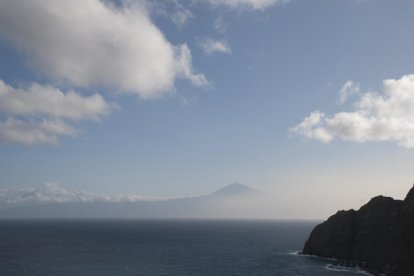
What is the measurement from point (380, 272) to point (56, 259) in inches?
4206

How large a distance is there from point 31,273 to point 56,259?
20.7 meters

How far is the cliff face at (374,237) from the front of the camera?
223 feet

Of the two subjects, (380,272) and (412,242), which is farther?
(380,272)

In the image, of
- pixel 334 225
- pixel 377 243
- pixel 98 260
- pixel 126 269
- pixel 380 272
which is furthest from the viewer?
pixel 334 225

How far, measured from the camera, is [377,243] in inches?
3349

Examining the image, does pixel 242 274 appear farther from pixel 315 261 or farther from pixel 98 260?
pixel 98 260

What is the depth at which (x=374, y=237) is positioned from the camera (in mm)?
86625

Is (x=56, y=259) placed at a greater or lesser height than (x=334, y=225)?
lesser

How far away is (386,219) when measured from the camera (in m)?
85.9

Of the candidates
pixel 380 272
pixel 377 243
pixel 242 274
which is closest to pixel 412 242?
pixel 380 272

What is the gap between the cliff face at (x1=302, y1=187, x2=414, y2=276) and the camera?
2677 inches

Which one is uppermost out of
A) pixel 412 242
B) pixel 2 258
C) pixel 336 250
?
pixel 412 242

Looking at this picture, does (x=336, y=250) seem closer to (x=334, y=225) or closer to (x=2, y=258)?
(x=334, y=225)

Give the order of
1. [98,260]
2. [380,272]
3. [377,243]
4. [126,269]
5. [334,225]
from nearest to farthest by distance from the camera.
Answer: [380,272] → [126,269] → [377,243] → [98,260] → [334,225]
